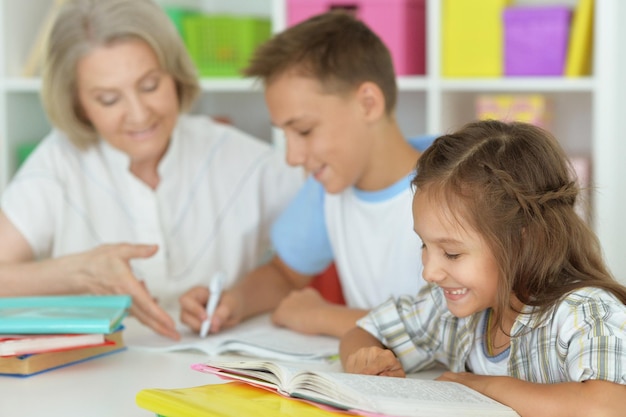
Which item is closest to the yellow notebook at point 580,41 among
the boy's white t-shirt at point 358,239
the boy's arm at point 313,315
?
the boy's white t-shirt at point 358,239

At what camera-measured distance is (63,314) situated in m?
1.48

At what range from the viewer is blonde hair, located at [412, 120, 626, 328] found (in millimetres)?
1135

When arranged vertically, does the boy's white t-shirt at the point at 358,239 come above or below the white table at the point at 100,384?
above

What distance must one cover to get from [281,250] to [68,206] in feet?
1.61

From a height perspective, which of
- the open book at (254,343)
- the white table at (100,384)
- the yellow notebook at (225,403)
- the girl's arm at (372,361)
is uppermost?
the yellow notebook at (225,403)

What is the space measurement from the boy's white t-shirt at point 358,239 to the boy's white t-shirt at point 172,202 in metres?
0.24

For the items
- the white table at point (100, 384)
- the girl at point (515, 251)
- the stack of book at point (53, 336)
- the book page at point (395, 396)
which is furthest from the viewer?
the stack of book at point (53, 336)

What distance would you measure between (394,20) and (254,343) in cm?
138

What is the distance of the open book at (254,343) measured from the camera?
1481 millimetres

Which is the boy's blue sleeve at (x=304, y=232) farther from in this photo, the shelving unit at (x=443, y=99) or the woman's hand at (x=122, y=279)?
the shelving unit at (x=443, y=99)

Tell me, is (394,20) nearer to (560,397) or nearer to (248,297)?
(248,297)

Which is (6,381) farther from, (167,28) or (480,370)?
(167,28)

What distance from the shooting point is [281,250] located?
194 cm

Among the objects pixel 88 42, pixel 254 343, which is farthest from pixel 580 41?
pixel 254 343
